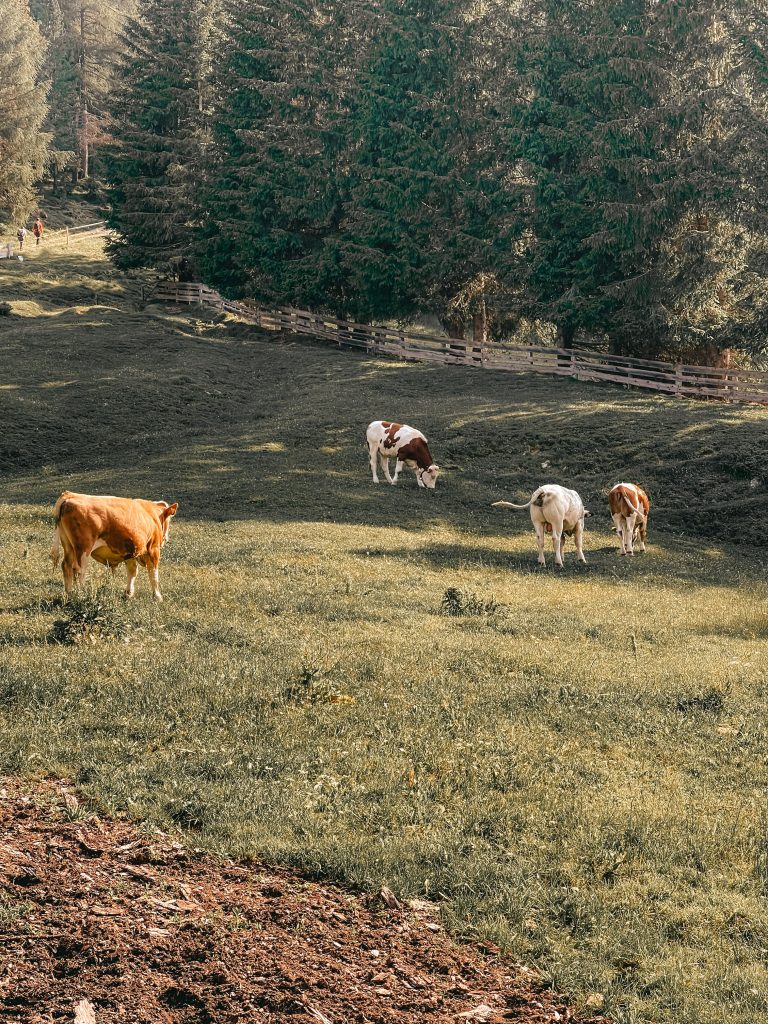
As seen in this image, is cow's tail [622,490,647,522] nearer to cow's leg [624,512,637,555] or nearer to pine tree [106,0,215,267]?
cow's leg [624,512,637,555]

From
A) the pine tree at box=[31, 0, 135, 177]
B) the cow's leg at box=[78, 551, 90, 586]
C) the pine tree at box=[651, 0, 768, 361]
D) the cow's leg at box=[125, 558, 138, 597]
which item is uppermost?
the pine tree at box=[31, 0, 135, 177]

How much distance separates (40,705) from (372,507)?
53.6 feet

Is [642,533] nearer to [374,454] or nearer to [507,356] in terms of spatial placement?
[374,454]

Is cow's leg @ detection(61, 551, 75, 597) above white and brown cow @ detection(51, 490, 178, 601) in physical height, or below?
below

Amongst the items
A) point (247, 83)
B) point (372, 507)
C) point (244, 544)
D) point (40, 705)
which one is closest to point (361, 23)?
point (247, 83)

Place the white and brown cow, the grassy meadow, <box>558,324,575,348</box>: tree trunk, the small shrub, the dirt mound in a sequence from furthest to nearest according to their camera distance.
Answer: <box>558,324,575,348</box>: tree trunk
the small shrub
the white and brown cow
the grassy meadow
the dirt mound

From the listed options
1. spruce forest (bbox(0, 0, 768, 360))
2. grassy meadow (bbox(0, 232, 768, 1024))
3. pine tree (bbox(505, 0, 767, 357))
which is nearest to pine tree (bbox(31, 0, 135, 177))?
spruce forest (bbox(0, 0, 768, 360))

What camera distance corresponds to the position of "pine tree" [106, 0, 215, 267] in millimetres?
65625

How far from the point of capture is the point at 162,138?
66812mm

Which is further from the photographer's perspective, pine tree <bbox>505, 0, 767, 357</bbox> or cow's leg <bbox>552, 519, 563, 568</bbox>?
pine tree <bbox>505, 0, 767, 357</bbox>

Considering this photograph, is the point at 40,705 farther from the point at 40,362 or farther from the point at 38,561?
the point at 40,362

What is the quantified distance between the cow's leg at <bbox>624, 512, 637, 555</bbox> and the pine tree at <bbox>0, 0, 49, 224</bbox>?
228ft

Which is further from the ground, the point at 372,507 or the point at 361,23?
the point at 361,23

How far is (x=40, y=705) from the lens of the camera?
34.8 feet
